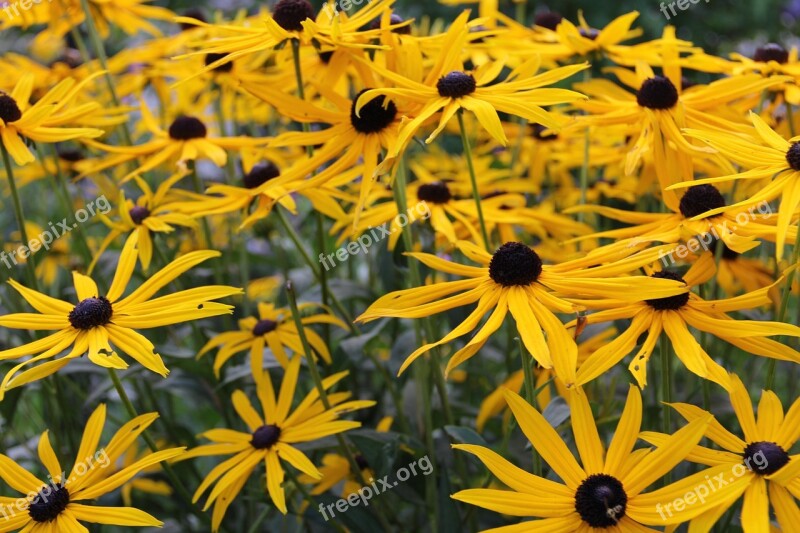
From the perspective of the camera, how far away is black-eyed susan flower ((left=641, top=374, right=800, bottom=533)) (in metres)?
0.81

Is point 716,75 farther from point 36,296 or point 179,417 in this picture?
point 179,417

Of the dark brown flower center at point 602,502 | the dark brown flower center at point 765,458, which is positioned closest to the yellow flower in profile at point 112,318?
the dark brown flower center at point 602,502

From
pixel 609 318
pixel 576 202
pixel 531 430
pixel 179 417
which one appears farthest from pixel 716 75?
pixel 179 417

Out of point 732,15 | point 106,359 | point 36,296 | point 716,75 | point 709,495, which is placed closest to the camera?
point 709,495

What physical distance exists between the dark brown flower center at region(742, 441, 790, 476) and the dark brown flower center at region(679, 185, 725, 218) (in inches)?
13.7

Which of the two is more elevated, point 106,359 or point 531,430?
point 106,359

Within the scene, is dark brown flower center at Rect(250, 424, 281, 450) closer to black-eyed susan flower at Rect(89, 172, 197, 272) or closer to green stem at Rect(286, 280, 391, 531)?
green stem at Rect(286, 280, 391, 531)

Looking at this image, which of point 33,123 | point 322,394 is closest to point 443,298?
point 322,394

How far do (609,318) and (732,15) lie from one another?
4.55 m

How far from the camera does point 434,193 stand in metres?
1.47

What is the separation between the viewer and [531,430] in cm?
92

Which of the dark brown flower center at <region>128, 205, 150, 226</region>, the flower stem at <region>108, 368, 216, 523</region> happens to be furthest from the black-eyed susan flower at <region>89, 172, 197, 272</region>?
the flower stem at <region>108, 368, 216, 523</region>

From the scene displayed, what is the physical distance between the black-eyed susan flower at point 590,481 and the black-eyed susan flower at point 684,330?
0.05 metres

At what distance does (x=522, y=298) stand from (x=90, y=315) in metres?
0.50
